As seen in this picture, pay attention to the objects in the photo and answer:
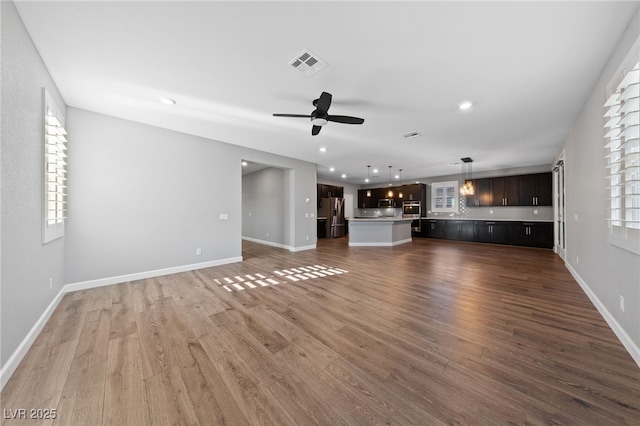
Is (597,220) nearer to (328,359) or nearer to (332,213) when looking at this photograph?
(328,359)

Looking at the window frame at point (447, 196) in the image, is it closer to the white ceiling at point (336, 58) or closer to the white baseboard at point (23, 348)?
the white ceiling at point (336, 58)

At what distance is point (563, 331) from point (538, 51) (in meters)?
2.63

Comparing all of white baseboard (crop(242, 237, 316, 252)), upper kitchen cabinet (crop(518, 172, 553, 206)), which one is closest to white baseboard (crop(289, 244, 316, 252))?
white baseboard (crop(242, 237, 316, 252))

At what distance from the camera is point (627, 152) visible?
1.82m

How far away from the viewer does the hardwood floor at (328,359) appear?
1.29 metres

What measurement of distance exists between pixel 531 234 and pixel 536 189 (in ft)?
4.58

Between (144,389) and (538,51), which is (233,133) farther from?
(538,51)

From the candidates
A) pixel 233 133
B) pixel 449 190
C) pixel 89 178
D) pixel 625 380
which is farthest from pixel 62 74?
pixel 449 190

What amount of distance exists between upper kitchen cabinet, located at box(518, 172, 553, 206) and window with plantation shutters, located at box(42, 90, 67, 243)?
10.5m

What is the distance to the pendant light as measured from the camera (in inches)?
254

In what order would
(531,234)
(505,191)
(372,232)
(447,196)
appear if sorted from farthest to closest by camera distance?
(447,196)
(505,191)
(372,232)
(531,234)

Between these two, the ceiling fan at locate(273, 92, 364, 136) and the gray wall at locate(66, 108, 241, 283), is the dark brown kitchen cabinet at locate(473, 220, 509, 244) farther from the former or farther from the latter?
the gray wall at locate(66, 108, 241, 283)

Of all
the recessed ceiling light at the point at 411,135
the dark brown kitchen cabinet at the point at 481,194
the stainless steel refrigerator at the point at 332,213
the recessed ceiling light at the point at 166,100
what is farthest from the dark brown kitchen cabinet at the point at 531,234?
the recessed ceiling light at the point at 166,100

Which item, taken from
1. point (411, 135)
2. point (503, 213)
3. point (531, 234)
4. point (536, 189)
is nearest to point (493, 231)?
point (503, 213)
